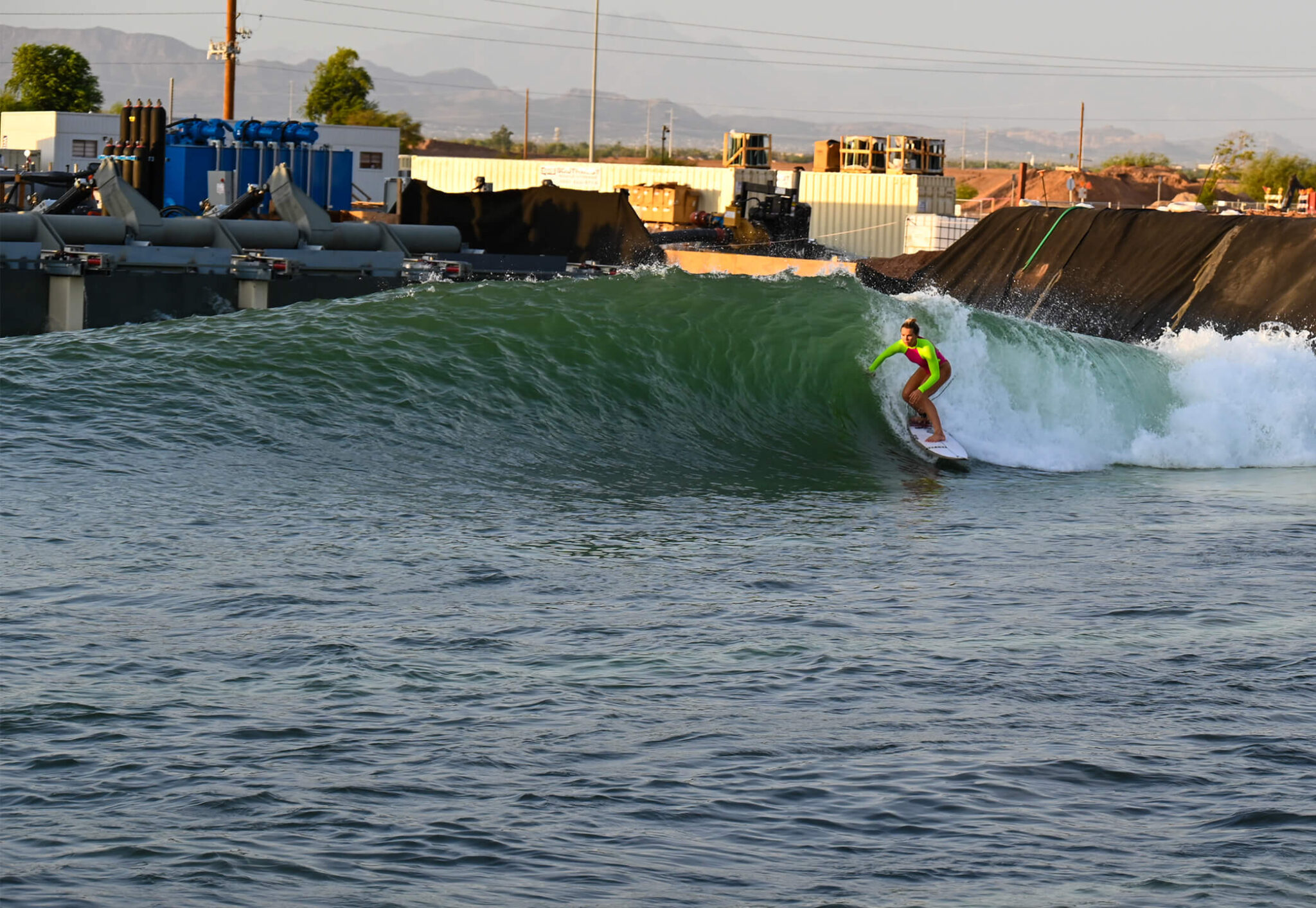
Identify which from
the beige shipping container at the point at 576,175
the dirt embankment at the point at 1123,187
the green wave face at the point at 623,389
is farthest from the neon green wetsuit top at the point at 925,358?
the dirt embankment at the point at 1123,187

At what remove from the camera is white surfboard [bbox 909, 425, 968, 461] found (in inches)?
629

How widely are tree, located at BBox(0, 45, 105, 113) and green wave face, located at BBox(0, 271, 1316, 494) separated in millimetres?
63965

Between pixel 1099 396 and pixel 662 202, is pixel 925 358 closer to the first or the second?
pixel 1099 396

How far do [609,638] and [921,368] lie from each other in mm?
9400

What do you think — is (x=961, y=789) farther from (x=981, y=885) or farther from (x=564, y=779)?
(x=564, y=779)

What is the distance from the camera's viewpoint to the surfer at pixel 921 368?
1655 centimetres

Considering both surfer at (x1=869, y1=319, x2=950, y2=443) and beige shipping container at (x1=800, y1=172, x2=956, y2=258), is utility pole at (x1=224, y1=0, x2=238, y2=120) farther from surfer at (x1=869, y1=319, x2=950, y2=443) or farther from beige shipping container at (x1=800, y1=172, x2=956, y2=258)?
surfer at (x1=869, y1=319, x2=950, y2=443)

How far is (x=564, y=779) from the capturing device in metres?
6.11

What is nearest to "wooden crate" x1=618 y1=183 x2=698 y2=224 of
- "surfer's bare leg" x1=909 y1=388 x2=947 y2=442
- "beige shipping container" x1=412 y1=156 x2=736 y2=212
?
"beige shipping container" x1=412 y1=156 x2=736 y2=212

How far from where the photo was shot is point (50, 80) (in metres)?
76.3

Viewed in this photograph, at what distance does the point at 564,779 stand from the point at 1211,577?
5925 mm

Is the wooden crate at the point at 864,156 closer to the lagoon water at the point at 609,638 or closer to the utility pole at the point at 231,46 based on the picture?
the utility pole at the point at 231,46

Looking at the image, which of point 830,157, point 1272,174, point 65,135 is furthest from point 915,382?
point 1272,174

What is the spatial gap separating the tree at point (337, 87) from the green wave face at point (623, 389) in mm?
72730
